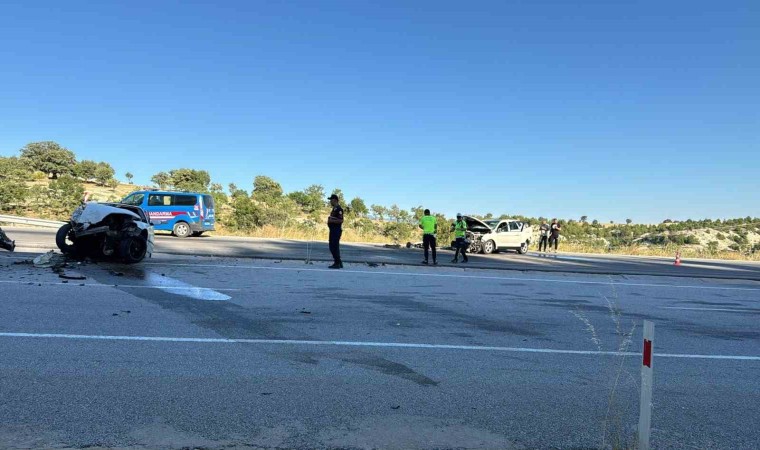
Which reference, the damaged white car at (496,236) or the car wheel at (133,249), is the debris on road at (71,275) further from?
the damaged white car at (496,236)

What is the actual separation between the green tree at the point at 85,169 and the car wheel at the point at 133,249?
5111 centimetres

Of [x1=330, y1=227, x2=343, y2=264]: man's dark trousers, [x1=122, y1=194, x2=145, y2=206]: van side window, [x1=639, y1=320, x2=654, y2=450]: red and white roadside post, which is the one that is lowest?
[x1=639, y1=320, x2=654, y2=450]: red and white roadside post

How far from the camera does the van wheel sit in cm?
2261

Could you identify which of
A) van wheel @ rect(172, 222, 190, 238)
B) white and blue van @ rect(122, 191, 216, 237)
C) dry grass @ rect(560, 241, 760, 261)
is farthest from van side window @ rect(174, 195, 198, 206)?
Answer: dry grass @ rect(560, 241, 760, 261)

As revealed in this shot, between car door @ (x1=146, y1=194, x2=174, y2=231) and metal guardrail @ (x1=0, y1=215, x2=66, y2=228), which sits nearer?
car door @ (x1=146, y1=194, x2=174, y2=231)

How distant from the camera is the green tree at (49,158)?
54.3 meters

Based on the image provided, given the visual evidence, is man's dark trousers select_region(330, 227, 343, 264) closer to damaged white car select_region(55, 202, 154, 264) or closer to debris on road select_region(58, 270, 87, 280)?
damaged white car select_region(55, 202, 154, 264)

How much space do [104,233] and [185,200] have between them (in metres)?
11.2

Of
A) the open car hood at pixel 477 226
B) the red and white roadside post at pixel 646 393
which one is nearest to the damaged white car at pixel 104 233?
the red and white roadside post at pixel 646 393

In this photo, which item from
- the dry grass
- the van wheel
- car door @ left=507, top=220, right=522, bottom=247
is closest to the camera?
the van wheel

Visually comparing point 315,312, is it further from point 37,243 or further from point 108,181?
point 108,181

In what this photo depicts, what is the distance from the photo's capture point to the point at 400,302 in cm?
909

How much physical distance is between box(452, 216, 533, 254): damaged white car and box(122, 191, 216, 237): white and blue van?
12211mm

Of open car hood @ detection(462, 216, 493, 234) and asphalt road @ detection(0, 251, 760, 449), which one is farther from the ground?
open car hood @ detection(462, 216, 493, 234)
